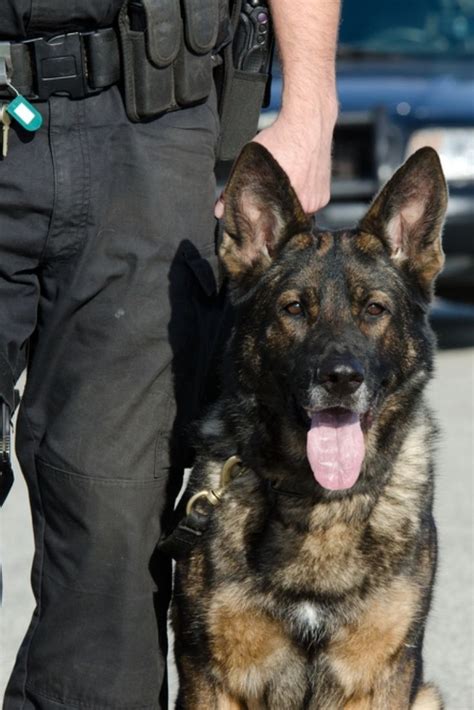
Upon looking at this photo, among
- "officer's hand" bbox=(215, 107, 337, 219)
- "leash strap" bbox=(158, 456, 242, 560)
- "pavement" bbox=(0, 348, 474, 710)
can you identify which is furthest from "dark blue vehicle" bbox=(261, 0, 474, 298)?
"leash strap" bbox=(158, 456, 242, 560)

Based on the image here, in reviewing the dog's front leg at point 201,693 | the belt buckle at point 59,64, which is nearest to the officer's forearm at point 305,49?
the belt buckle at point 59,64

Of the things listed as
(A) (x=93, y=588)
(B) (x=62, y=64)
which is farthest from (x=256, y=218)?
(A) (x=93, y=588)

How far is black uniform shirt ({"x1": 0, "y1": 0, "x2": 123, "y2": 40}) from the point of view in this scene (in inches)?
111

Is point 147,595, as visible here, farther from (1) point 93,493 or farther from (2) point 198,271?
(2) point 198,271

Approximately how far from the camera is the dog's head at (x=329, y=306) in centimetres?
326

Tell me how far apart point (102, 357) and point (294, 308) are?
1.76 ft

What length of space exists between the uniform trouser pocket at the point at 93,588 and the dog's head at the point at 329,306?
1.23 ft

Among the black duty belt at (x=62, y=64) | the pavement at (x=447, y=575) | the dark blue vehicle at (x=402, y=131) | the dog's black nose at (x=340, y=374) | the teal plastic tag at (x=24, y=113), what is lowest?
the pavement at (x=447, y=575)

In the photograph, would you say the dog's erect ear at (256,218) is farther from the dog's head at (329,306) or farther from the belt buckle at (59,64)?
the belt buckle at (59,64)

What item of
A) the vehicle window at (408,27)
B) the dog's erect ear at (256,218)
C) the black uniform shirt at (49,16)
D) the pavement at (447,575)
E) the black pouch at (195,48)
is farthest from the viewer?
the vehicle window at (408,27)

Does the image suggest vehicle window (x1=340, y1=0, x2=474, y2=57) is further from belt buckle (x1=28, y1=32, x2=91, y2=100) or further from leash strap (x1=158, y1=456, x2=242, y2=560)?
belt buckle (x1=28, y1=32, x2=91, y2=100)

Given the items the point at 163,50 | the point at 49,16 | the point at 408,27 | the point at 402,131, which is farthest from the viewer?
the point at 408,27

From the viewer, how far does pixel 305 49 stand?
10.7 feet

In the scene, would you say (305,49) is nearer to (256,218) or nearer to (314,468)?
(256,218)
